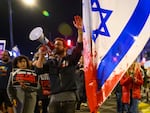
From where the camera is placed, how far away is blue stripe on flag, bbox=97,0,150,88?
275cm

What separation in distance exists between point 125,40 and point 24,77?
488cm

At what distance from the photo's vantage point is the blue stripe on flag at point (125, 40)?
2748 millimetres

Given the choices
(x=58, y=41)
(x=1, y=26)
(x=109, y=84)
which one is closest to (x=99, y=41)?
(x=109, y=84)

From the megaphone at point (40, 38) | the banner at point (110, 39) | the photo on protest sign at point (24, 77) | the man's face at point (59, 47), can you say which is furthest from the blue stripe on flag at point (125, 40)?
the photo on protest sign at point (24, 77)

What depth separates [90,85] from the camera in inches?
114

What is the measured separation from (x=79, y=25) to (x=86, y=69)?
52.1 inches

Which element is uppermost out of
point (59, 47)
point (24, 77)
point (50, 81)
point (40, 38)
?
point (40, 38)

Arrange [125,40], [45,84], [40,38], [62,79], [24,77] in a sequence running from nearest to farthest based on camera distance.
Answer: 1. [125,40]
2. [62,79]
3. [40,38]
4. [24,77]
5. [45,84]

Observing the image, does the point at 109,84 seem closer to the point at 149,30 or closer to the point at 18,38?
the point at 149,30

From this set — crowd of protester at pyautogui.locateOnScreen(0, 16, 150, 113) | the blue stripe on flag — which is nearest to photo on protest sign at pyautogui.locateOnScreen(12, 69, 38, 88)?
crowd of protester at pyautogui.locateOnScreen(0, 16, 150, 113)

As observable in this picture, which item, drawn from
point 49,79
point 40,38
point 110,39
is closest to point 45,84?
point 49,79

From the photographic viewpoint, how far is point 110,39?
2.82 metres

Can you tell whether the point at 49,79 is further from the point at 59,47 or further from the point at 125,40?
the point at 125,40

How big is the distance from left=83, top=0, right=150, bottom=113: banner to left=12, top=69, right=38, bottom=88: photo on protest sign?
182 inches
